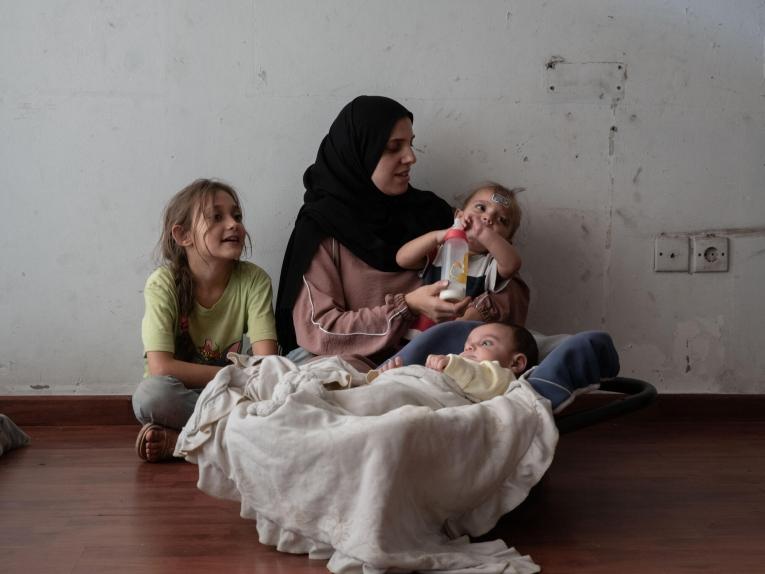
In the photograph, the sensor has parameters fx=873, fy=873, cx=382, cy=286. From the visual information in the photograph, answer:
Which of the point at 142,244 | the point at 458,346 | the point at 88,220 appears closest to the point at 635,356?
the point at 458,346

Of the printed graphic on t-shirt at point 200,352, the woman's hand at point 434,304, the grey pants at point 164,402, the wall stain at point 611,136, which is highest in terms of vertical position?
the wall stain at point 611,136

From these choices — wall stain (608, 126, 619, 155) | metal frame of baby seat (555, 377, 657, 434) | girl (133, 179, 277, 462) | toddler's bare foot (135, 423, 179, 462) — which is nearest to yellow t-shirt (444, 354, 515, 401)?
metal frame of baby seat (555, 377, 657, 434)

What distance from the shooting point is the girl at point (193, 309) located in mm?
→ 2564

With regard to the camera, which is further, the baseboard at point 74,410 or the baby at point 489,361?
the baseboard at point 74,410

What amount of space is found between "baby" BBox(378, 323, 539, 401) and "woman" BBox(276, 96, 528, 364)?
33 centimetres

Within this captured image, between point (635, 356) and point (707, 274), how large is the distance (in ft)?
1.25

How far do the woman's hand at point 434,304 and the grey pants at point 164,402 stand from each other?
2.33 feet

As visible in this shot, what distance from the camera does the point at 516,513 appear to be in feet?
6.97

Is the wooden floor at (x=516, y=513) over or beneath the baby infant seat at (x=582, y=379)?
beneath

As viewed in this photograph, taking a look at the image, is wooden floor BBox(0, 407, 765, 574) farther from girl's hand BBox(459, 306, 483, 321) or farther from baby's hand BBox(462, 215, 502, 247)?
baby's hand BBox(462, 215, 502, 247)

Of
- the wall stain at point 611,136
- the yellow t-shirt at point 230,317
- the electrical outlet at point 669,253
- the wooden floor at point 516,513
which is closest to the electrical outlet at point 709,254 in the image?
the electrical outlet at point 669,253

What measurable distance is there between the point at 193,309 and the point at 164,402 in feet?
1.08

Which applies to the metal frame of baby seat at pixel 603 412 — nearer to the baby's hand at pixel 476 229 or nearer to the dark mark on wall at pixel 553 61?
the baby's hand at pixel 476 229

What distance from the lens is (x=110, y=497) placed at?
2.20 m
